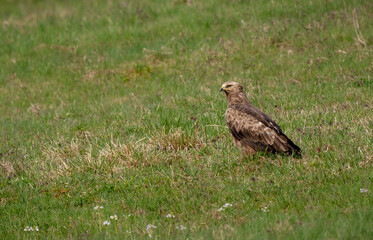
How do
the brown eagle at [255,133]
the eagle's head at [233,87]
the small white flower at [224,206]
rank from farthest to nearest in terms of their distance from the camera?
the eagle's head at [233,87]
the brown eagle at [255,133]
the small white flower at [224,206]

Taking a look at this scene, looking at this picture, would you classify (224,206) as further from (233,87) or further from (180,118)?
(180,118)

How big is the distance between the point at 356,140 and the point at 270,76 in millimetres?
5001

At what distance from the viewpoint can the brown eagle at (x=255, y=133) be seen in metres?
7.42

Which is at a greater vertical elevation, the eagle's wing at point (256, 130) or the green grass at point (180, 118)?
the eagle's wing at point (256, 130)

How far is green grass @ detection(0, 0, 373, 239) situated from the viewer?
636cm

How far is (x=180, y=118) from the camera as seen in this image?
967cm

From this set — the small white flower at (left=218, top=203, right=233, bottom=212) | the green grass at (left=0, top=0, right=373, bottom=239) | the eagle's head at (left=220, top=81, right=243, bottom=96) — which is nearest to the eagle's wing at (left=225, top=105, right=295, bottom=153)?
the green grass at (left=0, top=0, right=373, bottom=239)

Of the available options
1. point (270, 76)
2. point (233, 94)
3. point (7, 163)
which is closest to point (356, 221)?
point (233, 94)

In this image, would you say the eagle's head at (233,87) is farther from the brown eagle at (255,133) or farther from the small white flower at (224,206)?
the small white flower at (224,206)

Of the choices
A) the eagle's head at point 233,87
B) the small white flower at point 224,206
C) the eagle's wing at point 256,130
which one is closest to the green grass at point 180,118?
the small white flower at point 224,206

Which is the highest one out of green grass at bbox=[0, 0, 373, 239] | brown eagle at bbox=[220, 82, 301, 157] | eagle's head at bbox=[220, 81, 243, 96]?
eagle's head at bbox=[220, 81, 243, 96]

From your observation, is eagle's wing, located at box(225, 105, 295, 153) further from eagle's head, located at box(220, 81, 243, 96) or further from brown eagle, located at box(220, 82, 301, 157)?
eagle's head, located at box(220, 81, 243, 96)

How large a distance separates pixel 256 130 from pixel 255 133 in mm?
47

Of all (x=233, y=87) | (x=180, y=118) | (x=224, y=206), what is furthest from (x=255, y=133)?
(x=180, y=118)
